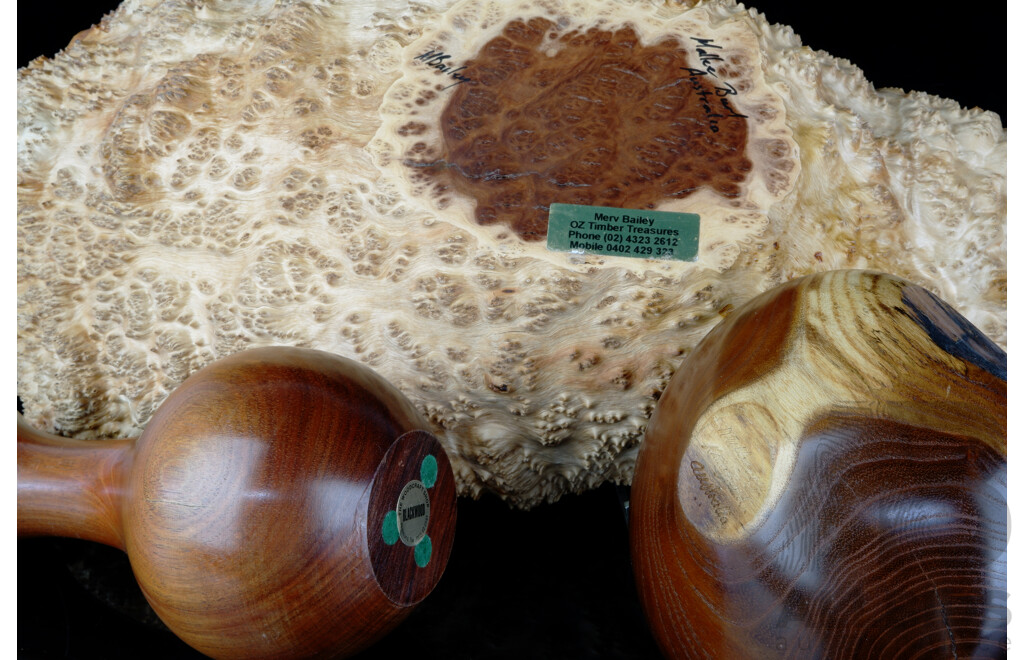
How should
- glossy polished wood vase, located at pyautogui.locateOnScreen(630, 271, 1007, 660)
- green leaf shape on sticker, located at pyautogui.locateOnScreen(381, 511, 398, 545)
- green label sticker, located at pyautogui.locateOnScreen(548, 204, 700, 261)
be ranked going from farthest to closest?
green label sticker, located at pyautogui.locateOnScreen(548, 204, 700, 261) < green leaf shape on sticker, located at pyautogui.locateOnScreen(381, 511, 398, 545) < glossy polished wood vase, located at pyautogui.locateOnScreen(630, 271, 1007, 660)

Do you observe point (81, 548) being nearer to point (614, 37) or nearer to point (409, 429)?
point (409, 429)

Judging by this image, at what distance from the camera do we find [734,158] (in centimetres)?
A: 105

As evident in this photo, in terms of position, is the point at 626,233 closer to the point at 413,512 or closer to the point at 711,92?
the point at 711,92

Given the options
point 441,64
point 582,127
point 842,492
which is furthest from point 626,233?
point 842,492

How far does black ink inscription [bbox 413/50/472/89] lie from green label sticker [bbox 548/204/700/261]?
0.25 m

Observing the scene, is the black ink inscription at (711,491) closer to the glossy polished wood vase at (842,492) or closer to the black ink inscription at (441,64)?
the glossy polished wood vase at (842,492)

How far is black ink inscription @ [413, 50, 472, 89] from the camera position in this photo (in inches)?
43.3

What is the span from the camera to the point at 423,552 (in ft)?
2.69

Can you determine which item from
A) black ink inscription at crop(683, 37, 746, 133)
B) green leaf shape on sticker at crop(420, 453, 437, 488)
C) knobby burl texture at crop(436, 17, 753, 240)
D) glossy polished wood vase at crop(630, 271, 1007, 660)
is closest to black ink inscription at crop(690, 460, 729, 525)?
glossy polished wood vase at crop(630, 271, 1007, 660)

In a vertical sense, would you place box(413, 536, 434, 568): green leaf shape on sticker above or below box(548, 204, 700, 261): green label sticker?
below

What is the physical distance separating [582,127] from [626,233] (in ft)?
0.54

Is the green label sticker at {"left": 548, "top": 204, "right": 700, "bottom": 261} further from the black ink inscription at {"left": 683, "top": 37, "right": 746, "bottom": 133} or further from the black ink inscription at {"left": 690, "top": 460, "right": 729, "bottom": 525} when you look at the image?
the black ink inscription at {"left": 690, "top": 460, "right": 729, "bottom": 525}

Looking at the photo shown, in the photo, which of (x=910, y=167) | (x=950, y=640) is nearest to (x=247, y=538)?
(x=950, y=640)

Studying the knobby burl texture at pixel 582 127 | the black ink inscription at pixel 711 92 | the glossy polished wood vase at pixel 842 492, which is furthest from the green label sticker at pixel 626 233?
the glossy polished wood vase at pixel 842 492
